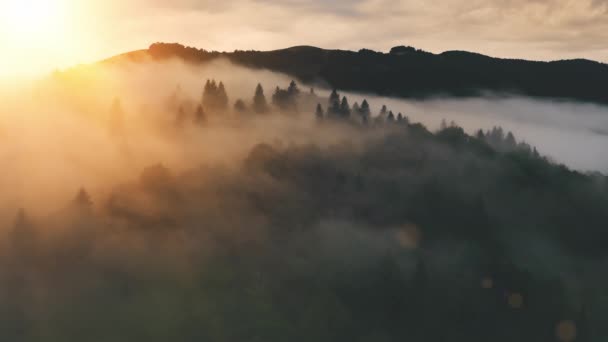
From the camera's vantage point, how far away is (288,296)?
6865 inches

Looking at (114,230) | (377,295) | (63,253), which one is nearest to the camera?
(63,253)

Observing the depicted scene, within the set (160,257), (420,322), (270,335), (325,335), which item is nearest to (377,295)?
(420,322)

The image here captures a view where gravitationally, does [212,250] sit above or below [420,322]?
above

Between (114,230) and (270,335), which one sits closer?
(270,335)

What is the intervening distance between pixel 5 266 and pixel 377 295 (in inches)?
4254

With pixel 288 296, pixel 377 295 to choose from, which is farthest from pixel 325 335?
pixel 377 295

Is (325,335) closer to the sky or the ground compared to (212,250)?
closer to the ground

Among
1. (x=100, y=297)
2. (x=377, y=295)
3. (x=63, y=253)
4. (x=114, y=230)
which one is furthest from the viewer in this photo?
(x=377, y=295)

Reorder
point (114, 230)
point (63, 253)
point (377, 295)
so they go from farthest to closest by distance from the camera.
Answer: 1. point (377, 295)
2. point (114, 230)
3. point (63, 253)

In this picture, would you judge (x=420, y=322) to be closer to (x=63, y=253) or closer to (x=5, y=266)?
(x=63, y=253)

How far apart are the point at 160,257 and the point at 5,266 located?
133 feet

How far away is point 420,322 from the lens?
7362 inches

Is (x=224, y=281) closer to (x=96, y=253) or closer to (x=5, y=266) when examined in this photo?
(x=96, y=253)

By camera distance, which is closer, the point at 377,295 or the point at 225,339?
the point at 225,339
